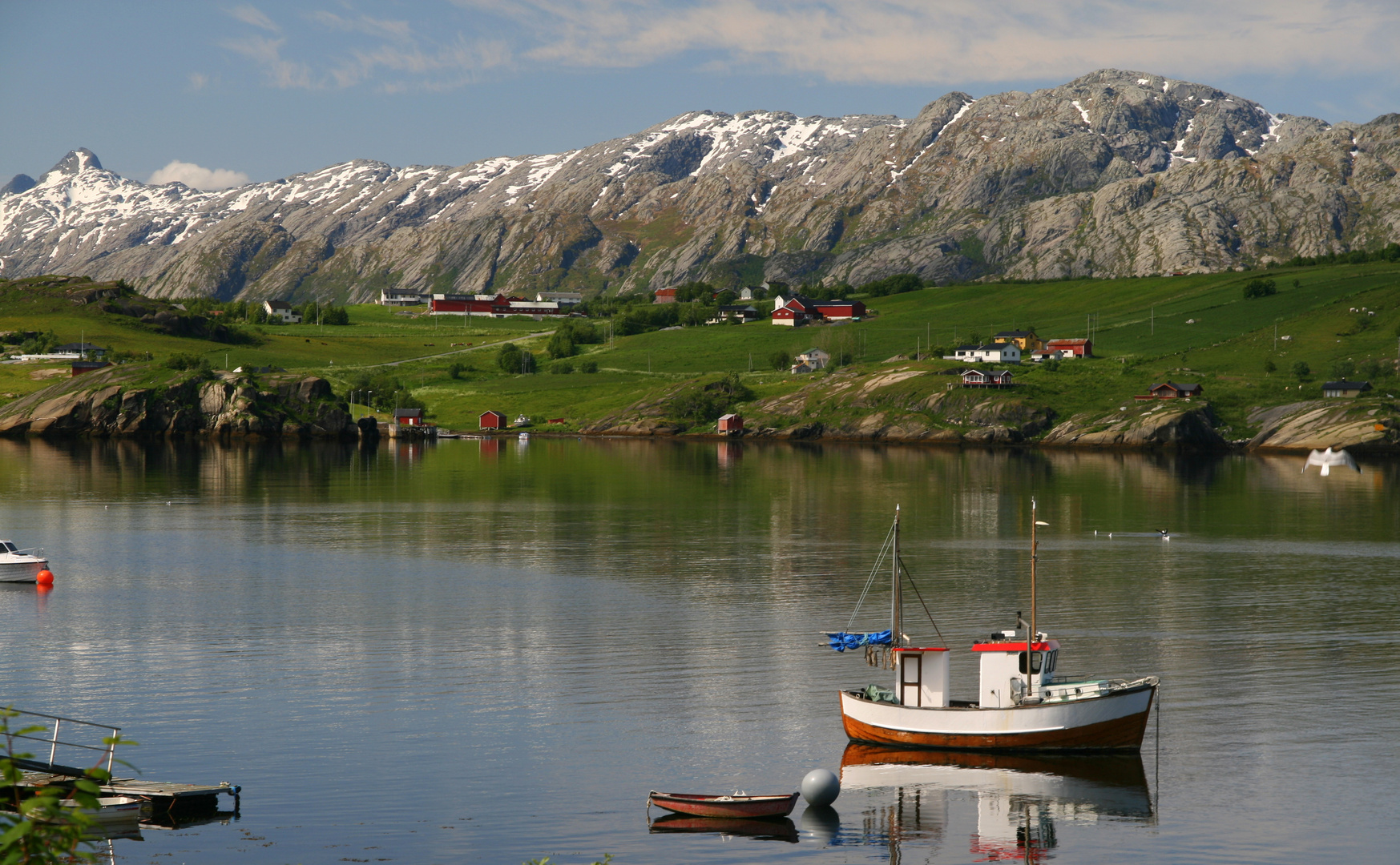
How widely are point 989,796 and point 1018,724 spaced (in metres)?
4.19

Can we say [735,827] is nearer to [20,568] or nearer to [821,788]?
[821,788]

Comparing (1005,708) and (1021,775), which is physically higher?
(1005,708)

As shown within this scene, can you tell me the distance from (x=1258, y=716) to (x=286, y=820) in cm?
3907

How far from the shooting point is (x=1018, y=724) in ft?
151

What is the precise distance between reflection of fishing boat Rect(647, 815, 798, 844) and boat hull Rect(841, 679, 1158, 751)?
873 cm

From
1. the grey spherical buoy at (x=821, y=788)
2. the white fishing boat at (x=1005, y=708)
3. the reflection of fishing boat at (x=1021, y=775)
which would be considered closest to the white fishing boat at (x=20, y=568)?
the white fishing boat at (x=1005, y=708)

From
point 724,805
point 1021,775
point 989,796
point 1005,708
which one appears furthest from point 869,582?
point 724,805

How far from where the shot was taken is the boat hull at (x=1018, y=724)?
150ft

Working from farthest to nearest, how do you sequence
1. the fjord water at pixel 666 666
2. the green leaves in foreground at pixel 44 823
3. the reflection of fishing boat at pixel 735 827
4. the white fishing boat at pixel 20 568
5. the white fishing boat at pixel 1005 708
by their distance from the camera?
1. the white fishing boat at pixel 20 568
2. the white fishing boat at pixel 1005 708
3. the fjord water at pixel 666 666
4. the reflection of fishing boat at pixel 735 827
5. the green leaves in foreground at pixel 44 823

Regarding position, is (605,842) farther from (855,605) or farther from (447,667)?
(855,605)

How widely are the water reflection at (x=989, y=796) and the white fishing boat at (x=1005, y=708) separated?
646mm

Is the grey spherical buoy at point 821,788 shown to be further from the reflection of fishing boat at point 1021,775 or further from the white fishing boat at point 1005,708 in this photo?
the white fishing boat at point 1005,708

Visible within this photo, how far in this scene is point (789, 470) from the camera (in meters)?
174

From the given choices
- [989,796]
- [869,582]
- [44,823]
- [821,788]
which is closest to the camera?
[44,823]
